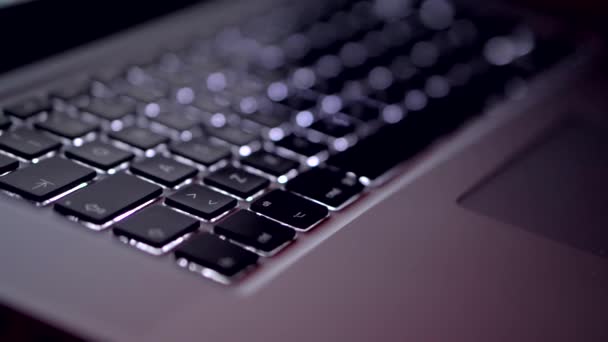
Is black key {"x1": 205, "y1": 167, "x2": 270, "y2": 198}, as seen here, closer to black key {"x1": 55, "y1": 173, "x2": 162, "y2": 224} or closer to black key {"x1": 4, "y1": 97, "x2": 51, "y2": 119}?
black key {"x1": 55, "y1": 173, "x2": 162, "y2": 224}

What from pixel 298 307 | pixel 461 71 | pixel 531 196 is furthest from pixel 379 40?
pixel 298 307

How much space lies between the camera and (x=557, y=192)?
0.44 metres

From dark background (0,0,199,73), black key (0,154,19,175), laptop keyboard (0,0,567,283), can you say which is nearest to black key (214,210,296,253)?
laptop keyboard (0,0,567,283)

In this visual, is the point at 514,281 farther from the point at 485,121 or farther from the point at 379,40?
the point at 379,40

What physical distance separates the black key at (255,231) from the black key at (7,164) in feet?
0.40

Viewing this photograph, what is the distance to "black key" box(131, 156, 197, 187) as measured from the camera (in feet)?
1.25

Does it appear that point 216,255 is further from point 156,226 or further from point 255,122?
point 255,122

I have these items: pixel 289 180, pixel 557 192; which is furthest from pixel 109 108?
pixel 557 192

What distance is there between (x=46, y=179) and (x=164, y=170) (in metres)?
0.06

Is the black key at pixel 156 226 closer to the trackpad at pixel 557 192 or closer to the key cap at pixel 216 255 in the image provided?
the key cap at pixel 216 255

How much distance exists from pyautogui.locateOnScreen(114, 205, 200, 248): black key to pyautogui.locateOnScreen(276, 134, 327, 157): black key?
0.12 meters

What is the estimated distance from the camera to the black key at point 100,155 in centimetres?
39

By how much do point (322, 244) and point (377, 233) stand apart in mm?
34

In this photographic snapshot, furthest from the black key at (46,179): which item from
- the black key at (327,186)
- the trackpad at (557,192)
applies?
the trackpad at (557,192)
